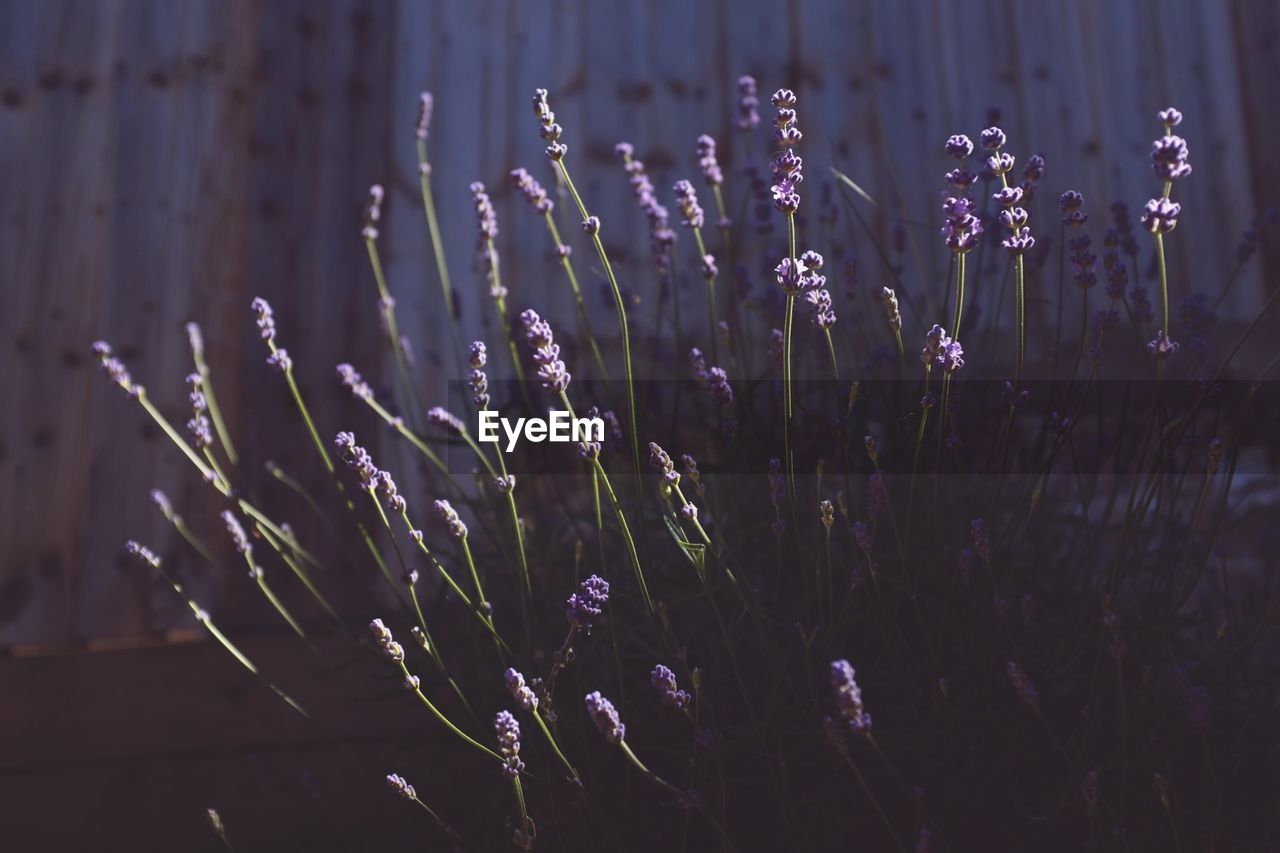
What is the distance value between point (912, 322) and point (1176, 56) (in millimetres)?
1101

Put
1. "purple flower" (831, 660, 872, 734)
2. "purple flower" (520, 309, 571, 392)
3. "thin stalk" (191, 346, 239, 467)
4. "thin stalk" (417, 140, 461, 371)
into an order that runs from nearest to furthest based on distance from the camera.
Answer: "purple flower" (831, 660, 872, 734) → "purple flower" (520, 309, 571, 392) → "thin stalk" (191, 346, 239, 467) → "thin stalk" (417, 140, 461, 371)

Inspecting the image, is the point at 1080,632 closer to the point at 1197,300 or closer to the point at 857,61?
the point at 1197,300

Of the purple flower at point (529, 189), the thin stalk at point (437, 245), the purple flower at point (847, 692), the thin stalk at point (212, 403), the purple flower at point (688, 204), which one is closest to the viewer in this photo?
the purple flower at point (847, 692)

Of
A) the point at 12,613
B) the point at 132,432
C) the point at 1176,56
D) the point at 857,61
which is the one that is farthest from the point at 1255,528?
the point at 12,613

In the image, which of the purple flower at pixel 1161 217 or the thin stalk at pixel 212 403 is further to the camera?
the thin stalk at pixel 212 403

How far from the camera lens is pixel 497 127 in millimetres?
2629

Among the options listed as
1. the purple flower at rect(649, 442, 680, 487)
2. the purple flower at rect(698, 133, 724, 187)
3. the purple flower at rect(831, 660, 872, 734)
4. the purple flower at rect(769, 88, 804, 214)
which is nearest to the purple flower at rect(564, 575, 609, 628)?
the purple flower at rect(649, 442, 680, 487)

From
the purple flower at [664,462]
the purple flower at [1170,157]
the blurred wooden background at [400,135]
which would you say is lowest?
the purple flower at [664,462]

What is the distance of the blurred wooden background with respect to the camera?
249 centimetres

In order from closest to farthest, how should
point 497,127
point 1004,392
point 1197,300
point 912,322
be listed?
point 1004,392, point 1197,300, point 912,322, point 497,127

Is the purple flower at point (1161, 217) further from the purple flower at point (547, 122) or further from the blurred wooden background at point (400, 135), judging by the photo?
the blurred wooden background at point (400, 135)

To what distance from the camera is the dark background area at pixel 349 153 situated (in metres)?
2.40

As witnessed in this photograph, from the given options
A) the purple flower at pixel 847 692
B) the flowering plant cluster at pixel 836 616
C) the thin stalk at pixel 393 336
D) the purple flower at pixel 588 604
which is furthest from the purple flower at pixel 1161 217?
the thin stalk at pixel 393 336

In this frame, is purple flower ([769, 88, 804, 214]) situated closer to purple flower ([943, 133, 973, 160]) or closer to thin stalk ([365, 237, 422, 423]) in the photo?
purple flower ([943, 133, 973, 160])
